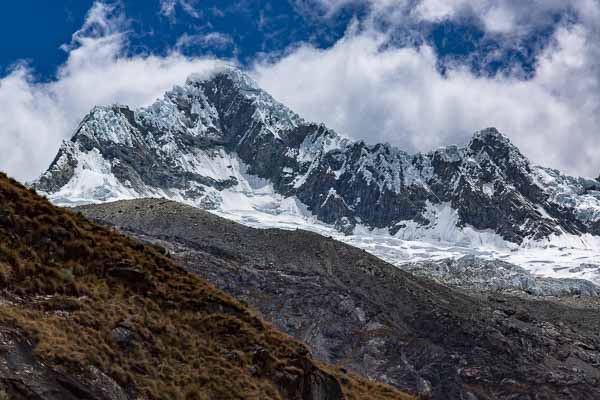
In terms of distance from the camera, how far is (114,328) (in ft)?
77.4

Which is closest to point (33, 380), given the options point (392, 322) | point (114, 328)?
point (114, 328)

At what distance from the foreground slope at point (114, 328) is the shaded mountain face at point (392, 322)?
9377cm

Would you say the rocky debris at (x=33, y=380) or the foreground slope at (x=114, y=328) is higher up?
the foreground slope at (x=114, y=328)

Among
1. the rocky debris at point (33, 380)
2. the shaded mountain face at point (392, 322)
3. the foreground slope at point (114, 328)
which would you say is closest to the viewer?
the rocky debris at point (33, 380)

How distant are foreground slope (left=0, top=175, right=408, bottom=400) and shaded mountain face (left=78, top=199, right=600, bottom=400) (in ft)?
308

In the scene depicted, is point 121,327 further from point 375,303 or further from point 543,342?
point 543,342

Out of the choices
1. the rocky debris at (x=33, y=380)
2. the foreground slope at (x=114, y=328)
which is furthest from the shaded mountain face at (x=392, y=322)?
the rocky debris at (x=33, y=380)

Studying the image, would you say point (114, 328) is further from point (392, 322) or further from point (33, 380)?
point (392, 322)

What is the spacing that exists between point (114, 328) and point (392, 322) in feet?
395

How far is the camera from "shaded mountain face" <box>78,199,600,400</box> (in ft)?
407

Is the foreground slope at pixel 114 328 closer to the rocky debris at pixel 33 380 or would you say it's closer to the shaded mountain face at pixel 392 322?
the rocky debris at pixel 33 380

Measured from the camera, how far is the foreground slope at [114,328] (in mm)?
19609

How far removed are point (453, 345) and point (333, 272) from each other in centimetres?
3954

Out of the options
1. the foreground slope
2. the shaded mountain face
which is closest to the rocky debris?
the foreground slope
